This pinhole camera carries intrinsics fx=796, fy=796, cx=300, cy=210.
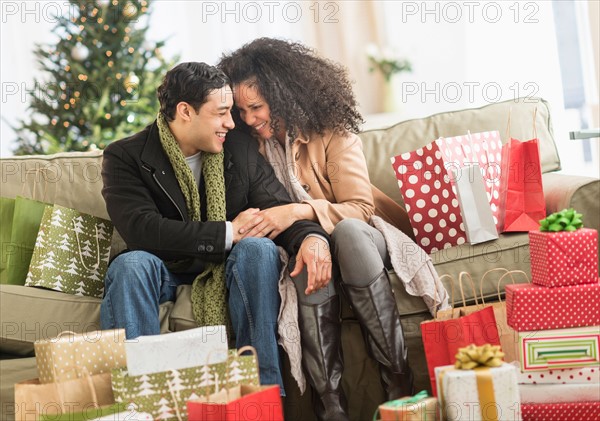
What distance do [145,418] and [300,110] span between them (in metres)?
1.18

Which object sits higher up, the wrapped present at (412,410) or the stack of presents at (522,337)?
the stack of presents at (522,337)

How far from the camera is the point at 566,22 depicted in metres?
3.92

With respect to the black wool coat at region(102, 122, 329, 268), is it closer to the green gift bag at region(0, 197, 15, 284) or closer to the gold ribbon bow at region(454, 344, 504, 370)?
the green gift bag at region(0, 197, 15, 284)

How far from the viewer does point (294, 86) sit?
2.58m

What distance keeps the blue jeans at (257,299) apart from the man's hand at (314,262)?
0.08 metres

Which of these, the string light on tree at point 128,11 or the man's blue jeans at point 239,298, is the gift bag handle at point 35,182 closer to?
the man's blue jeans at point 239,298

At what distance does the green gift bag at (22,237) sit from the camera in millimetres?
2498

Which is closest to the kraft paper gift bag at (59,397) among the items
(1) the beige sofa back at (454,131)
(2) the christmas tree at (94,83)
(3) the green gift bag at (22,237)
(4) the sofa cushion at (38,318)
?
(4) the sofa cushion at (38,318)

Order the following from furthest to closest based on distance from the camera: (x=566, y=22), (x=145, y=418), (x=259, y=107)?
(x=566, y=22), (x=259, y=107), (x=145, y=418)

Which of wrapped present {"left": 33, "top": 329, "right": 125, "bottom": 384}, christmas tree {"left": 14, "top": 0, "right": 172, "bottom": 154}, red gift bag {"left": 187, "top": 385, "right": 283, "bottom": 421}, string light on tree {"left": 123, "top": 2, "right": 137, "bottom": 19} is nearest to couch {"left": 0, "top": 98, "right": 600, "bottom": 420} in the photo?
wrapped present {"left": 33, "top": 329, "right": 125, "bottom": 384}

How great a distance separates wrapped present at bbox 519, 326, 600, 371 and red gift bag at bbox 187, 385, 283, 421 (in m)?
0.59

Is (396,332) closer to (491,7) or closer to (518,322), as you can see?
(518,322)

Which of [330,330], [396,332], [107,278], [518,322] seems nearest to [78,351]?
[107,278]

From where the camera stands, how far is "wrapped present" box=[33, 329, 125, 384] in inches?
70.4
